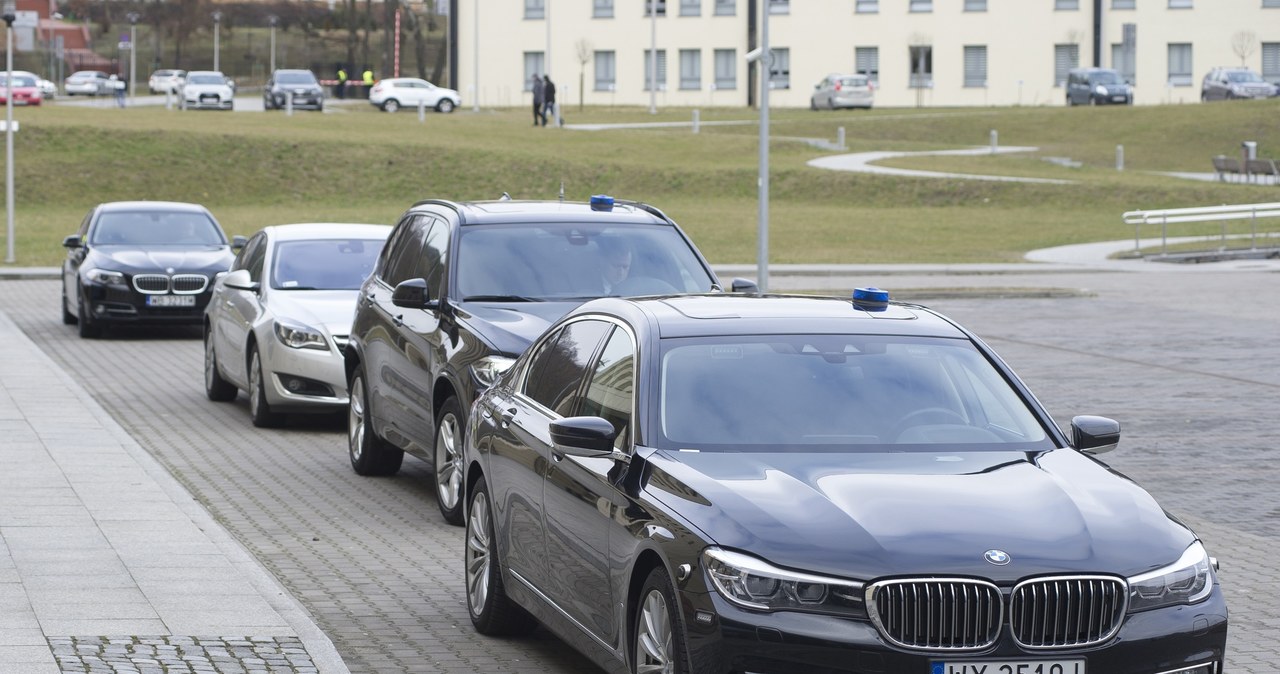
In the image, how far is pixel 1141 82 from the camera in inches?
3637

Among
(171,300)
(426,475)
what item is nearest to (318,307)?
(426,475)

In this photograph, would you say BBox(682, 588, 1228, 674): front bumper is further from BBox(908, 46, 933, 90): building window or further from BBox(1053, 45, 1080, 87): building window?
BBox(908, 46, 933, 90): building window

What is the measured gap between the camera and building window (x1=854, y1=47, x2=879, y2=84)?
93.5m

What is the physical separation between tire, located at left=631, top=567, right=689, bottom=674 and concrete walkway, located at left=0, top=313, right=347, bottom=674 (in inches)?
53.0

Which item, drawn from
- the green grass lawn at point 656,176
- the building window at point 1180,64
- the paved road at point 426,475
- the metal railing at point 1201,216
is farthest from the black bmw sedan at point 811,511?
the building window at point 1180,64

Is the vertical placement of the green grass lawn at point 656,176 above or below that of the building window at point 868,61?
below

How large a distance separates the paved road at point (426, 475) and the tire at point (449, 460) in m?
0.14

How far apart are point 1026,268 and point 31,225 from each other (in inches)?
935

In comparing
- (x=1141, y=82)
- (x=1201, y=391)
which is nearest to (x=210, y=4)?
(x=1141, y=82)

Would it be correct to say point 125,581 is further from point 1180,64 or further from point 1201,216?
point 1180,64

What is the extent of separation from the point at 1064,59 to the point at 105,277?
3015 inches

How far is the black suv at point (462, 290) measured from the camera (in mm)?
10211

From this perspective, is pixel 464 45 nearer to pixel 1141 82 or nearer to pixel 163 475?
pixel 1141 82

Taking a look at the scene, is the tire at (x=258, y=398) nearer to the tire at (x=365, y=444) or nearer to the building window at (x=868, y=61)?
the tire at (x=365, y=444)
